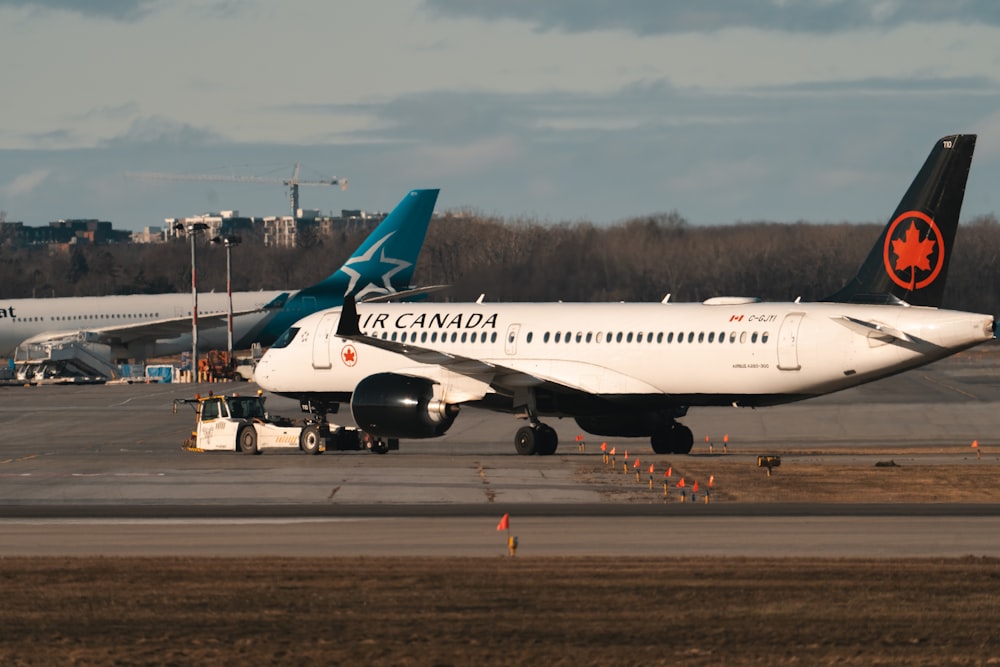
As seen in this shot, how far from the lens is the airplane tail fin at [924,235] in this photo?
36312mm

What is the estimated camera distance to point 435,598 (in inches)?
684

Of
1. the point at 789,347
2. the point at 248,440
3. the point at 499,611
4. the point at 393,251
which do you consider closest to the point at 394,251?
the point at 393,251

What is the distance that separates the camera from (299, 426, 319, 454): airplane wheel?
4106cm

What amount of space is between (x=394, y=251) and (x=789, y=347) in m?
41.9

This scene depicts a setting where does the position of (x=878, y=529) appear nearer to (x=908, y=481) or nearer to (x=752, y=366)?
(x=908, y=481)

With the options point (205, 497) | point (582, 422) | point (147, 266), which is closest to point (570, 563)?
point (205, 497)

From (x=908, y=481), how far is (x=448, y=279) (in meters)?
100

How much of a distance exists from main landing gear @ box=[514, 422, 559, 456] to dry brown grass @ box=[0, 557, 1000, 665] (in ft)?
61.8

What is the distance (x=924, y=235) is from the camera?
3659 centimetres

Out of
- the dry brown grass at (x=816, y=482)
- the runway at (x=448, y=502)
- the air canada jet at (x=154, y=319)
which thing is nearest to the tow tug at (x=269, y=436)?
the runway at (x=448, y=502)

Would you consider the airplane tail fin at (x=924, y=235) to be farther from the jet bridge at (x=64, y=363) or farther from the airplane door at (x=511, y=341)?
the jet bridge at (x=64, y=363)

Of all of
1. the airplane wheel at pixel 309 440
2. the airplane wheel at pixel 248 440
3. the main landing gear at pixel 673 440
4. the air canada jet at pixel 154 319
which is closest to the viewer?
the main landing gear at pixel 673 440

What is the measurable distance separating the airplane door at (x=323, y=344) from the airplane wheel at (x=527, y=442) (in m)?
6.93

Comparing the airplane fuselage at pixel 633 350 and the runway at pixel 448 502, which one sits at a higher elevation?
the airplane fuselage at pixel 633 350
